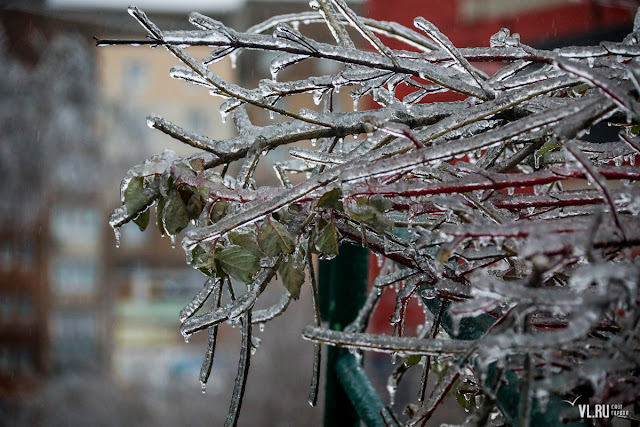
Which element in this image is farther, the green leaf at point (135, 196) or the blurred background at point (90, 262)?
the blurred background at point (90, 262)

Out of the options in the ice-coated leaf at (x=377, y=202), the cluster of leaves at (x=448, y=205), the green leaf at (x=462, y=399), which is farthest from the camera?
the green leaf at (x=462, y=399)

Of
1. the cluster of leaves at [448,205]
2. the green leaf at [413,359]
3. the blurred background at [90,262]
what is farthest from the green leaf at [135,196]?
the blurred background at [90,262]

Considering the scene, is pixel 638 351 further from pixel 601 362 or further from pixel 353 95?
pixel 353 95

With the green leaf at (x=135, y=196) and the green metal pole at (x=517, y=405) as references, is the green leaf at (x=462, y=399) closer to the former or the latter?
the green metal pole at (x=517, y=405)

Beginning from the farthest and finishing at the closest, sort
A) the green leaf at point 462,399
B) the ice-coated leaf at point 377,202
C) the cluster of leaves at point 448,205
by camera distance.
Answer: the green leaf at point 462,399 → the ice-coated leaf at point 377,202 → the cluster of leaves at point 448,205

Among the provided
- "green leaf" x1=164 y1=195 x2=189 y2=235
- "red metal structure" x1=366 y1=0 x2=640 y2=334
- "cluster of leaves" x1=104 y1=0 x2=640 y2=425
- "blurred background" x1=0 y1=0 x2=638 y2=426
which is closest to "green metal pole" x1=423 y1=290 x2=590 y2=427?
"cluster of leaves" x1=104 y1=0 x2=640 y2=425

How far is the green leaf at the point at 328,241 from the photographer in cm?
34

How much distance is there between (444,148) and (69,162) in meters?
7.40

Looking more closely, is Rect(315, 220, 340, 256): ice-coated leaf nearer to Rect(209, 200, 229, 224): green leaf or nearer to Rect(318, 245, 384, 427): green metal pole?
Rect(209, 200, 229, 224): green leaf

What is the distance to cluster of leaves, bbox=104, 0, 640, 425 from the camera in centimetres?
24

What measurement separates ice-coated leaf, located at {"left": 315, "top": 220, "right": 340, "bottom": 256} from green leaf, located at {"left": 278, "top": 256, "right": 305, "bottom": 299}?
0.07ft

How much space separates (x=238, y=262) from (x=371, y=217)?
0.09 meters

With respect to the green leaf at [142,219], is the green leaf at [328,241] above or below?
below

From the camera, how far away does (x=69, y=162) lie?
6.86 metres
